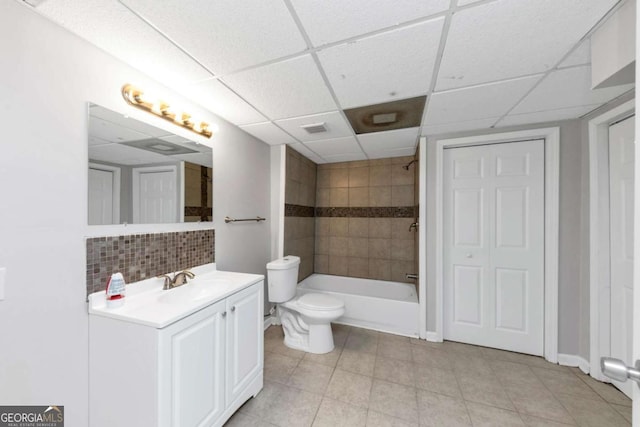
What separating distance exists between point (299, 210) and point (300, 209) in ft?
0.12

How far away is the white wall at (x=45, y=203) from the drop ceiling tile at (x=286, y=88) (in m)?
0.70

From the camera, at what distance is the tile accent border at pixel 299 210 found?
2.83 metres

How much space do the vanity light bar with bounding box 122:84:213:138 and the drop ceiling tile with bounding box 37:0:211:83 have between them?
0.16 m

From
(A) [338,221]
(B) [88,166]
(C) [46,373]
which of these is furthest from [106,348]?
(A) [338,221]

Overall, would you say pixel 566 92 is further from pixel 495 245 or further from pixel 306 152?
pixel 306 152

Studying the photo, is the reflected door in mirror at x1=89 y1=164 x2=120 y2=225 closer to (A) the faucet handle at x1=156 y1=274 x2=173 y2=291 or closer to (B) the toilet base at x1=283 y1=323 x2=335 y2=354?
(A) the faucet handle at x1=156 y1=274 x2=173 y2=291

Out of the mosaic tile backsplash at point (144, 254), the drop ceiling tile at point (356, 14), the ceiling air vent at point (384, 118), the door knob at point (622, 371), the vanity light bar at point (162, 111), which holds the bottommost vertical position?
the door knob at point (622, 371)

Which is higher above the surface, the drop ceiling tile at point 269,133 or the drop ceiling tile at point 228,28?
the drop ceiling tile at point 228,28

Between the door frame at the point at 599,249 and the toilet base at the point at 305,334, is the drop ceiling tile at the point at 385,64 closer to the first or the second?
the door frame at the point at 599,249

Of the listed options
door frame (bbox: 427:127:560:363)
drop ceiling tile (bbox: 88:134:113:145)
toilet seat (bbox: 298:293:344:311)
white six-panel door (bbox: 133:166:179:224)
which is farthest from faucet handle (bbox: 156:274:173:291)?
door frame (bbox: 427:127:560:363)

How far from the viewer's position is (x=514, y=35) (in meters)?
1.10

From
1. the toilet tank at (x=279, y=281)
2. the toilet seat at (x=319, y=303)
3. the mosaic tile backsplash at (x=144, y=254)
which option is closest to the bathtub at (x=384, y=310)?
the toilet seat at (x=319, y=303)

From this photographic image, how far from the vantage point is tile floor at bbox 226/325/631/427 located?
1.48 metres

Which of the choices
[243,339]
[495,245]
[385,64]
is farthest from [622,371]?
[495,245]
